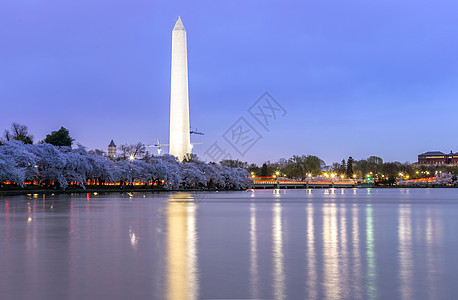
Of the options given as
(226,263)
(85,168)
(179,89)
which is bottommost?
(226,263)

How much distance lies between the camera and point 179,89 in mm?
125875

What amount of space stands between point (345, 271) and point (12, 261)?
8406 millimetres

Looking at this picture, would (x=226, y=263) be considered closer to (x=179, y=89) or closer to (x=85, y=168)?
(x=85, y=168)

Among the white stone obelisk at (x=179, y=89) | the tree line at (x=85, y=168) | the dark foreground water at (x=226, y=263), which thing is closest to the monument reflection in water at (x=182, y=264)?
the dark foreground water at (x=226, y=263)

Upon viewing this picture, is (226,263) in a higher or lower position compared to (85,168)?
lower

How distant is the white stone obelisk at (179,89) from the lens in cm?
12394

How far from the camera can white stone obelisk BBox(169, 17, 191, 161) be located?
4879 inches

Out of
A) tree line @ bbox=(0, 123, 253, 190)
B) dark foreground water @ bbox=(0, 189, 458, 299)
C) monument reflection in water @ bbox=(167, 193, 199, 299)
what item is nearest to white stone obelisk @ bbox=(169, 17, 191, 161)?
tree line @ bbox=(0, 123, 253, 190)

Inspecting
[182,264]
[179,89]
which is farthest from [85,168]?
[182,264]

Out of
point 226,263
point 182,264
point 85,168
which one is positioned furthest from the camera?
point 85,168

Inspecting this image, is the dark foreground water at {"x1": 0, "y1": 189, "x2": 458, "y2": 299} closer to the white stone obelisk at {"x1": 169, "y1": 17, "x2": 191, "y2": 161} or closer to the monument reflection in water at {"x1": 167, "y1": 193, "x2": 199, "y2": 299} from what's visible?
the monument reflection in water at {"x1": 167, "y1": 193, "x2": 199, "y2": 299}

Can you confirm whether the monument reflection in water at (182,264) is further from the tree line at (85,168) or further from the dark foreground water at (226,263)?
the tree line at (85,168)

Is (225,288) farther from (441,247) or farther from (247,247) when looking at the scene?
(441,247)

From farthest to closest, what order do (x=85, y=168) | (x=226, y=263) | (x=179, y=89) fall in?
1. (x=179, y=89)
2. (x=85, y=168)
3. (x=226, y=263)
